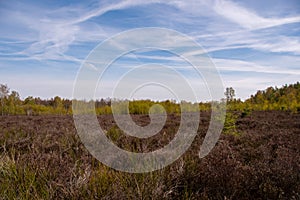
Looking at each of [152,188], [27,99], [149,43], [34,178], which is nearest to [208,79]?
[149,43]

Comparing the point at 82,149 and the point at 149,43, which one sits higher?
the point at 149,43

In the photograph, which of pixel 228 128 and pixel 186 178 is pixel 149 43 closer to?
pixel 186 178

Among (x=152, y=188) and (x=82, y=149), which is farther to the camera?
(x=82, y=149)

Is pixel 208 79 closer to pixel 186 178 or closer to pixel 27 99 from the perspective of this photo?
pixel 186 178

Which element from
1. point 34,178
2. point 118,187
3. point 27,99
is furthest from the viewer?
point 27,99

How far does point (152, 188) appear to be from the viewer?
2.92 metres

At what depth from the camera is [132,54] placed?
3.92m

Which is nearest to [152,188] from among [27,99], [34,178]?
[34,178]

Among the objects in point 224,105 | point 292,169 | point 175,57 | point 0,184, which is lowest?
point 0,184

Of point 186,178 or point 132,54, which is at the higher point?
point 132,54

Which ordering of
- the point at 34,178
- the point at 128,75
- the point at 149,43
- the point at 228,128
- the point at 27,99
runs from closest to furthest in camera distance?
the point at 34,178 → the point at 128,75 → the point at 149,43 → the point at 228,128 → the point at 27,99

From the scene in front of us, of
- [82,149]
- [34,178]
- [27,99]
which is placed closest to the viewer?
[34,178]

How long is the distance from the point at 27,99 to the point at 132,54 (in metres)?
50.4

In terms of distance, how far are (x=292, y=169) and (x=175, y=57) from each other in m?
2.06
